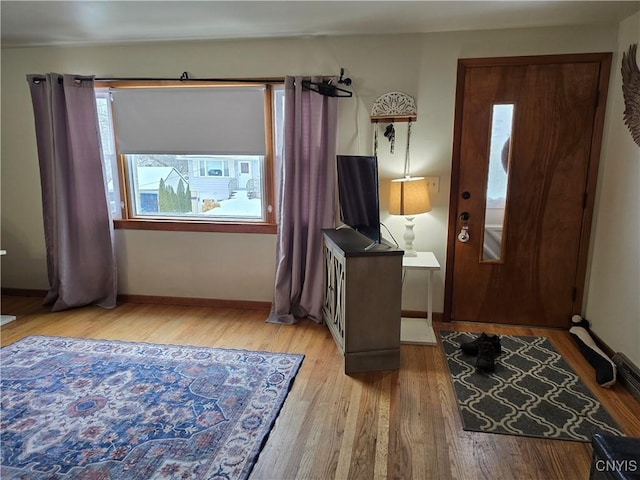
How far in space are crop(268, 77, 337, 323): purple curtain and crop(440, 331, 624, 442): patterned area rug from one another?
1185 mm

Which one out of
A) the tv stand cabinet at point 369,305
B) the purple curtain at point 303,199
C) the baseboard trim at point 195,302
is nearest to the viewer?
the tv stand cabinet at point 369,305

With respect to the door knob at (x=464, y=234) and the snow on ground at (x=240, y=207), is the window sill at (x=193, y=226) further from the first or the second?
the door knob at (x=464, y=234)

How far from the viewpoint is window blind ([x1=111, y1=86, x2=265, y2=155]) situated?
3.29 meters

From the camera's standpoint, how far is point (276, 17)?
272cm

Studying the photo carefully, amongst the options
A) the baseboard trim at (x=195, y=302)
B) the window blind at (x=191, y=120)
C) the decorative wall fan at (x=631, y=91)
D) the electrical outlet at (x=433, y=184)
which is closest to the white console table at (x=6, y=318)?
the baseboard trim at (x=195, y=302)

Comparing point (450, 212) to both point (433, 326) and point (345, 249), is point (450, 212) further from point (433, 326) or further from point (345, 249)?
point (345, 249)

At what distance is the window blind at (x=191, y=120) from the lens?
3.29 m

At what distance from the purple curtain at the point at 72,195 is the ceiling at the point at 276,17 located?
482 millimetres

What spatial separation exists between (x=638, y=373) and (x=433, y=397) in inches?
47.1

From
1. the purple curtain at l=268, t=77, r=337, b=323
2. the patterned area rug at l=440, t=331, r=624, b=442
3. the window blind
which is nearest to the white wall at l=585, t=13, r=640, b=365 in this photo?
the patterned area rug at l=440, t=331, r=624, b=442

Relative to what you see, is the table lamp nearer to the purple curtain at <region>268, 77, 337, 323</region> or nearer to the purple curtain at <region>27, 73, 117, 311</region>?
the purple curtain at <region>268, 77, 337, 323</region>

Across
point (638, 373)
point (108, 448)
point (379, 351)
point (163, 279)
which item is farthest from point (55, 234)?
point (638, 373)

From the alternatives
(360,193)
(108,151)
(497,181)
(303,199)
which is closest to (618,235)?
(497,181)

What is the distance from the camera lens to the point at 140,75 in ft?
11.0
